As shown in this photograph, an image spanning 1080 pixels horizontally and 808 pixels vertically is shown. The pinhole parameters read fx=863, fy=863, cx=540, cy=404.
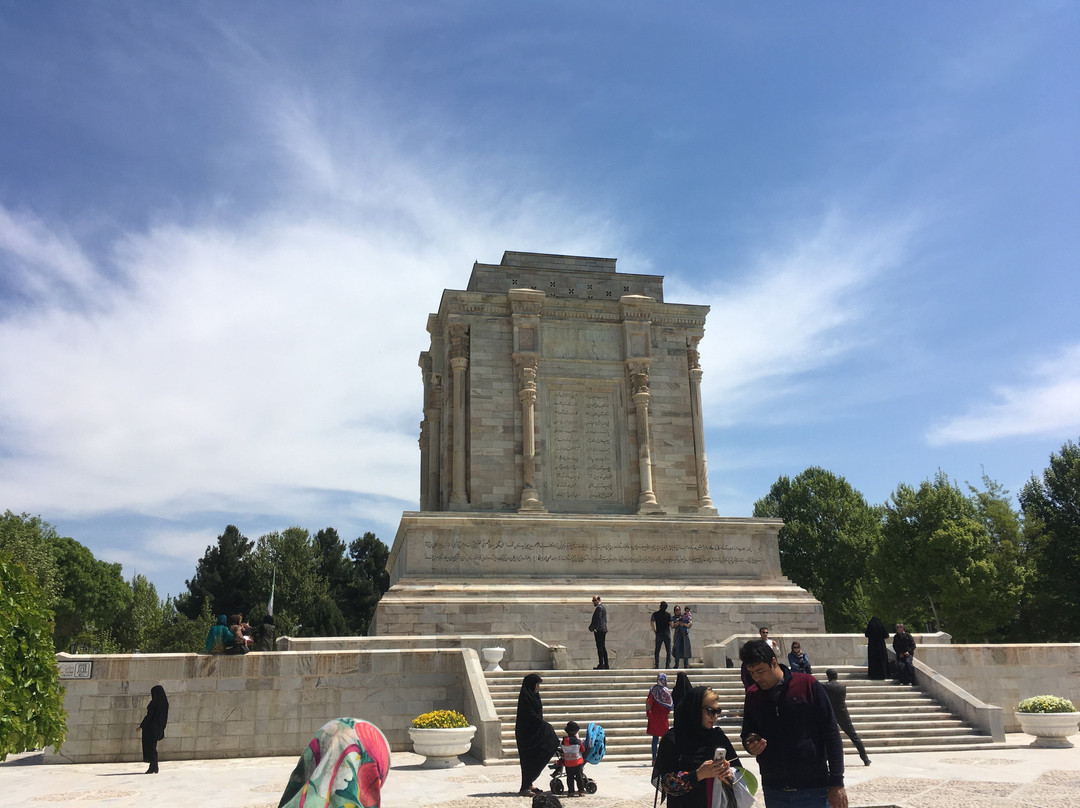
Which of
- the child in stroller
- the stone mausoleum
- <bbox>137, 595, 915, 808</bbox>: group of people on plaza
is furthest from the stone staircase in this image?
<bbox>137, 595, 915, 808</bbox>: group of people on plaza

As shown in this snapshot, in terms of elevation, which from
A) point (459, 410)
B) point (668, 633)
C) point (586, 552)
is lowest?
point (668, 633)

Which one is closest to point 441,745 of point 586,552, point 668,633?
point 668,633

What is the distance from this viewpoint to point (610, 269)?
31.8 metres

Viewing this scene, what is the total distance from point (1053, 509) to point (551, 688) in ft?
118

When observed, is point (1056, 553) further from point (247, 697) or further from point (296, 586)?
point (296, 586)

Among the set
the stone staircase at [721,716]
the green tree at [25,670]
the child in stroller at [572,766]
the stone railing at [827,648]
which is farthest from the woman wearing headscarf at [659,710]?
the stone railing at [827,648]

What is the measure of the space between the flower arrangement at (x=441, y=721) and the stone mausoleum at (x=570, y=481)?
7.29m

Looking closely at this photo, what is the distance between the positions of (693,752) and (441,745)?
940 centimetres

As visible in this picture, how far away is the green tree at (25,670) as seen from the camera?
763cm

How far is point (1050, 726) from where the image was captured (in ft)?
53.4

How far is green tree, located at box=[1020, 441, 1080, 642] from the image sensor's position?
39750mm

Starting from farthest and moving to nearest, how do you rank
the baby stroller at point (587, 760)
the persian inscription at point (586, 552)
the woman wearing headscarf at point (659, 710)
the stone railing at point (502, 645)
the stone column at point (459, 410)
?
the stone column at point (459, 410), the persian inscription at point (586, 552), the stone railing at point (502, 645), the woman wearing headscarf at point (659, 710), the baby stroller at point (587, 760)

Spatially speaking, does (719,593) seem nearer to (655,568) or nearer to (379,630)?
(655,568)

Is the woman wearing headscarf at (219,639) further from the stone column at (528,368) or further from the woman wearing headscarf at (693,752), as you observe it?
the woman wearing headscarf at (693,752)
